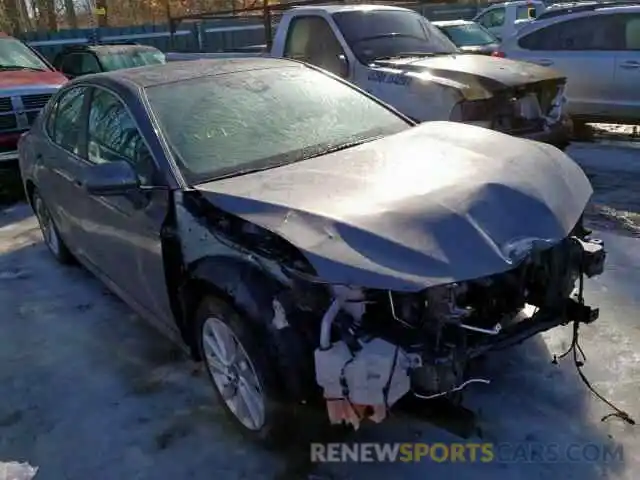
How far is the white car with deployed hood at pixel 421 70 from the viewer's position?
6.32 m

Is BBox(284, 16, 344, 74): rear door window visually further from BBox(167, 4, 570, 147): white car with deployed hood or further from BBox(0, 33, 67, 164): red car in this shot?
BBox(0, 33, 67, 164): red car

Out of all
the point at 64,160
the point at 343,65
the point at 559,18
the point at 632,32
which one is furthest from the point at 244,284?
the point at 559,18

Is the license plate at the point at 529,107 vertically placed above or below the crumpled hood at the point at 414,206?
below

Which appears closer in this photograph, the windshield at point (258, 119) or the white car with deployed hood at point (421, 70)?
the windshield at point (258, 119)

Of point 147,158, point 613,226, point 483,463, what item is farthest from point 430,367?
point 613,226

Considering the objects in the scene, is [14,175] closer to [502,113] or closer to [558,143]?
[502,113]

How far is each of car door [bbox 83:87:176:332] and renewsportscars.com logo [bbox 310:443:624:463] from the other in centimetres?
112

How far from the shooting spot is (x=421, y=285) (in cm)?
236

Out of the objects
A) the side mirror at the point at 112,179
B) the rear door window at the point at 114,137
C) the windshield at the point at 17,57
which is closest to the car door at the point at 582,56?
the rear door window at the point at 114,137

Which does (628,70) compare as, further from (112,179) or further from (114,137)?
(112,179)

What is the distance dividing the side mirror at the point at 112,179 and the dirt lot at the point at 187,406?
1.11m

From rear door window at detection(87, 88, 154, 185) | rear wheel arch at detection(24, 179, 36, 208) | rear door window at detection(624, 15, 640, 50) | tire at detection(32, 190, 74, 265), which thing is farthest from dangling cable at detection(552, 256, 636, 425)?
rear door window at detection(624, 15, 640, 50)

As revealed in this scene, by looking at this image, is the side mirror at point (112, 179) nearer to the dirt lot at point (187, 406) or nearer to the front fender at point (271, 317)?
the front fender at point (271, 317)

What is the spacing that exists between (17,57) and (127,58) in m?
2.68
